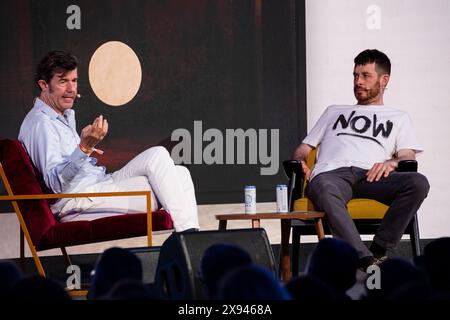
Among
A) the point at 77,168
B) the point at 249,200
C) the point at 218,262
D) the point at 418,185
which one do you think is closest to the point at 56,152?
the point at 77,168

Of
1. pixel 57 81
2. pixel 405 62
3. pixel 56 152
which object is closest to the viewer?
pixel 56 152

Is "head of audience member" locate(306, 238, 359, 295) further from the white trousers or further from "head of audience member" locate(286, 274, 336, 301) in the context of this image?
the white trousers

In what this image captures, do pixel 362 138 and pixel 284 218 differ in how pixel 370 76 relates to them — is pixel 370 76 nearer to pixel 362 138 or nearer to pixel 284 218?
pixel 362 138

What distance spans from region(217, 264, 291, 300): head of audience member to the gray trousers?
9.63 ft

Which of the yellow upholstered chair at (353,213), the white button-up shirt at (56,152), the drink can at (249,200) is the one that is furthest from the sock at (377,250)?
the white button-up shirt at (56,152)

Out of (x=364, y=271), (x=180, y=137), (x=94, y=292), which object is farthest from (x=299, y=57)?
(x=94, y=292)

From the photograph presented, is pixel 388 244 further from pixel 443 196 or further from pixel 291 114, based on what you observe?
pixel 443 196

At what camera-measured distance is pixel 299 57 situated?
5.42 m

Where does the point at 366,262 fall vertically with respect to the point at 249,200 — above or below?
below

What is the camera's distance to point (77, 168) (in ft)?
Answer: 11.5

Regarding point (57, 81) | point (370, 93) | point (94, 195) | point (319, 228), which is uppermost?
point (57, 81)

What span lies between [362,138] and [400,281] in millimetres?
3495

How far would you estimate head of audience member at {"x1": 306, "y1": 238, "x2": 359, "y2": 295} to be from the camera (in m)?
0.78

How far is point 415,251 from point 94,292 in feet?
10.9
